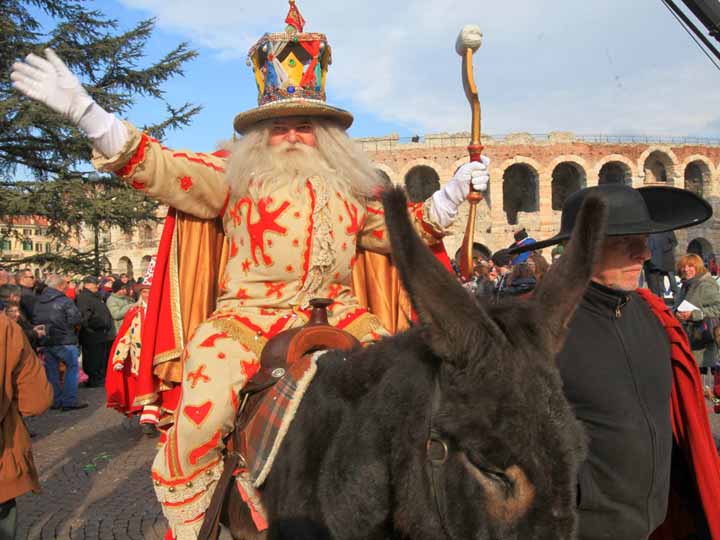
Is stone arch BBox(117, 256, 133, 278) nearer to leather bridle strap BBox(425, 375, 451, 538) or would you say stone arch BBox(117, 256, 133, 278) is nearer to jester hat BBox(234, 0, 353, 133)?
jester hat BBox(234, 0, 353, 133)

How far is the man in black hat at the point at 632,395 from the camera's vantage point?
8.25 feet

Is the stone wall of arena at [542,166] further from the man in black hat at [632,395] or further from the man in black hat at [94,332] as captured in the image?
the man in black hat at [632,395]

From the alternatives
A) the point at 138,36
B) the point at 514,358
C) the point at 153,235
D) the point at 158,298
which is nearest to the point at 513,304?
the point at 514,358

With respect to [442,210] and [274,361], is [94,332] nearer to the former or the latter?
[442,210]

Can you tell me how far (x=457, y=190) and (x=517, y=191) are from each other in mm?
43226

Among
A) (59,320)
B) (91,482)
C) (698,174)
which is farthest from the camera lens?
(698,174)

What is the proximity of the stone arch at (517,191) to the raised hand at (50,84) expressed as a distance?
42502mm

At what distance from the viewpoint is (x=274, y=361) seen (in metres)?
2.76

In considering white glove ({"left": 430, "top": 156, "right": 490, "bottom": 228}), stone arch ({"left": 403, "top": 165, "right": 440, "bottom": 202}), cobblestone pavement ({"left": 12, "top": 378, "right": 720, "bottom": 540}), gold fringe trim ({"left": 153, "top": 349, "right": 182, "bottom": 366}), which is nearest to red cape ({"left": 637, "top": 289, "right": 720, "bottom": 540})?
white glove ({"left": 430, "top": 156, "right": 490, "bottom": 228})

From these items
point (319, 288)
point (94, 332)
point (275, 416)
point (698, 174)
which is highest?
point (698, 174)

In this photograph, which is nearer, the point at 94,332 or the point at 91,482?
the point at 91,482

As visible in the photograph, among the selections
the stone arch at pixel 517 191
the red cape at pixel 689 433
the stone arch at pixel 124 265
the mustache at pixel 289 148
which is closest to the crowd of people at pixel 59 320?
the mustache at pixel 289 148

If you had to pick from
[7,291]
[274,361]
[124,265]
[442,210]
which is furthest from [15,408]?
[124,265]

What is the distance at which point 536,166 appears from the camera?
4016cm
